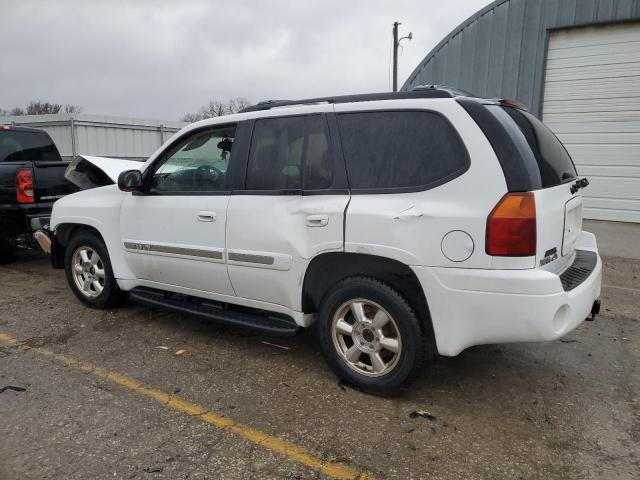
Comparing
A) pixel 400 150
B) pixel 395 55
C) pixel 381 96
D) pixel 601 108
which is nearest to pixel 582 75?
pixel 601 108

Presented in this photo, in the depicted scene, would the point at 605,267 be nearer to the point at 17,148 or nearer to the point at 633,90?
the point at 633,90

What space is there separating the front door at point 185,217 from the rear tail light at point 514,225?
1950 millimetres

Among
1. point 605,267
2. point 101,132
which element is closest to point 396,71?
point 101,132

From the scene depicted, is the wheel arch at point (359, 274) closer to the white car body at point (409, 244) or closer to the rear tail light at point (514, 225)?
the white car body at point (409, 244)

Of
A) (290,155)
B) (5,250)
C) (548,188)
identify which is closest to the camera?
(548,188)

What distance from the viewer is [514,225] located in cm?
275

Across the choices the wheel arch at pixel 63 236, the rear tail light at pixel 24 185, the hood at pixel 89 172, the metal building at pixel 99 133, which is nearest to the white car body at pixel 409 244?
the wheel arch at pixel 63 236

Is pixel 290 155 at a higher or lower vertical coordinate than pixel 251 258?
higher

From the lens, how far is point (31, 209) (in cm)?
673

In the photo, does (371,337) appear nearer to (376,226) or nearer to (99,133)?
(376,226)

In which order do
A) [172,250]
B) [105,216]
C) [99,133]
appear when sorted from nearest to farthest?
[172,250] < [105,216] < [99,133]

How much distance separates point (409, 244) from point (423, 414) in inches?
41.4

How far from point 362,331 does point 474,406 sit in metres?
0.85

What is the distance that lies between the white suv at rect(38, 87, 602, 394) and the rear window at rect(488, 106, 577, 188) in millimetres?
15
